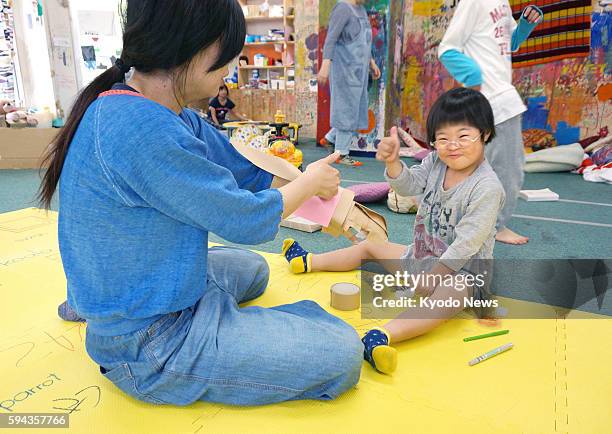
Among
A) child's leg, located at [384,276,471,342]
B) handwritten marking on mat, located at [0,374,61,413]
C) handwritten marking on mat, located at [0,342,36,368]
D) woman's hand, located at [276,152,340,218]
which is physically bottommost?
handwritten marking on mat, located at [0,374,61,413]

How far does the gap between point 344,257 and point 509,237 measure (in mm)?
728

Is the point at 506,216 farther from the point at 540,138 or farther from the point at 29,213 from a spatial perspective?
the point at 540,138

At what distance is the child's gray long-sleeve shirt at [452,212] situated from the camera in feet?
3.49

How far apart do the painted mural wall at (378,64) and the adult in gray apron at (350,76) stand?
11.4 inches

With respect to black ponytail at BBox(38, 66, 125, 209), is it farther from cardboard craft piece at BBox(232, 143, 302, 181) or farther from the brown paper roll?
the brown paper roll

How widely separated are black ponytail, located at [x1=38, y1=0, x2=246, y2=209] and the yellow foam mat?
0.40 meters

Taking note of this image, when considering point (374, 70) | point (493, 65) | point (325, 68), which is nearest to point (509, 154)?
point (493, 65)

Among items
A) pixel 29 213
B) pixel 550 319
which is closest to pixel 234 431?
pixel 550 319

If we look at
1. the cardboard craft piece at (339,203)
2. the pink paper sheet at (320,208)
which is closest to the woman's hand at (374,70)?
the cardboard craft piece at (339,203)

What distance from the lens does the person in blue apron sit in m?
3.08

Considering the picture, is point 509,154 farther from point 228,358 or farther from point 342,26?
point 342,26

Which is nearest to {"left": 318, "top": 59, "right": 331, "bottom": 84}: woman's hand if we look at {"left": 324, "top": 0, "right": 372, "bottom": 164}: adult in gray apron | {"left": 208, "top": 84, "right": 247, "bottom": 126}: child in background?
{"left": 324, "top": 0, "right": 372, "bottom": 164}: adult in gray apron

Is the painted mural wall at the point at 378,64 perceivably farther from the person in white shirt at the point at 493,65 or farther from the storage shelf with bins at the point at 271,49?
the person in white shirt at the point at 493,65

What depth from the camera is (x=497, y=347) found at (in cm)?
101
